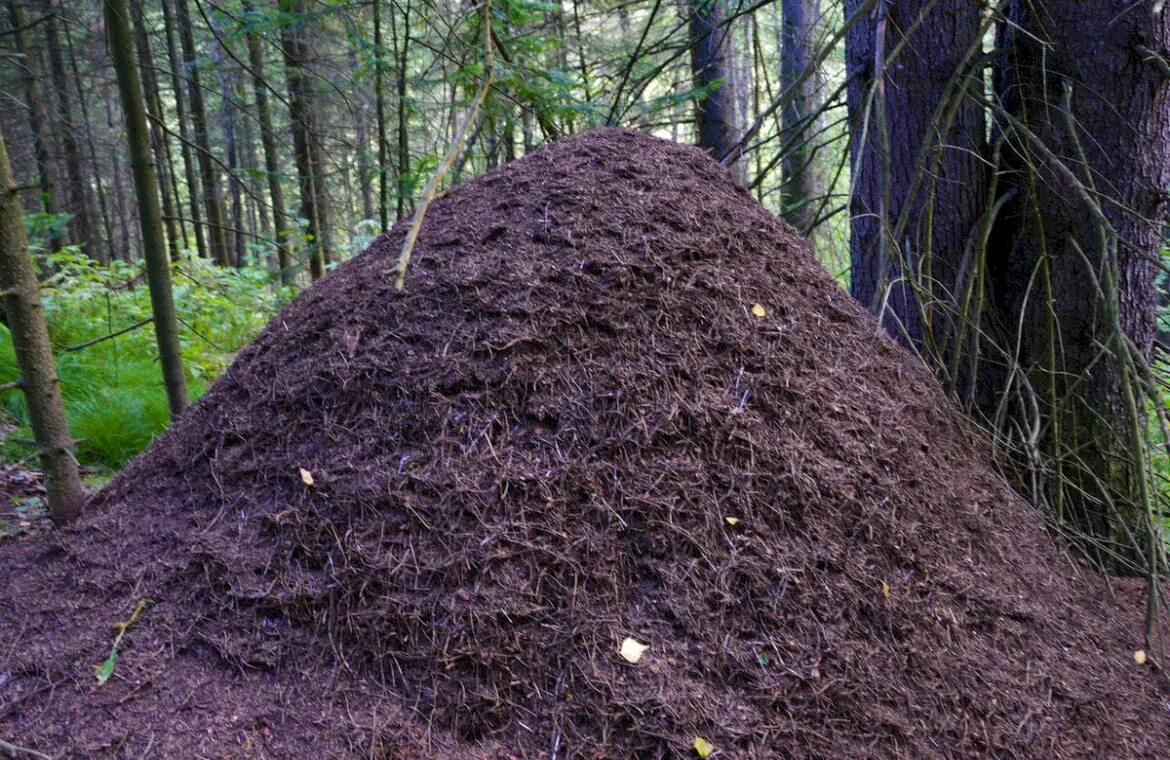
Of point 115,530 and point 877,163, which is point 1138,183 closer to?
point 877,163

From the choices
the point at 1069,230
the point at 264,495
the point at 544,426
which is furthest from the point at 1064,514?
the point at 264,495

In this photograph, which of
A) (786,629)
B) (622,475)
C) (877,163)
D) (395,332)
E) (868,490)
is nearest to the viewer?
(786,629)

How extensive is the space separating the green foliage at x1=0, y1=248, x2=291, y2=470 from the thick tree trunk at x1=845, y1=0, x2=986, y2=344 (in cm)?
380

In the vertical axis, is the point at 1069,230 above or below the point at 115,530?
above

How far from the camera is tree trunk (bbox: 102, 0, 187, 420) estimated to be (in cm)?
332

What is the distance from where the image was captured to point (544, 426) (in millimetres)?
2334

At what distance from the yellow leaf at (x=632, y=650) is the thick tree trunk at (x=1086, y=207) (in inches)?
78.2

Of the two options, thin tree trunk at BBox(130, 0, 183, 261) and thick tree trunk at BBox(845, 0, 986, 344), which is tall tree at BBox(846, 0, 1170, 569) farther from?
thin tree trunk at BBox(130, 0, 183, 261)

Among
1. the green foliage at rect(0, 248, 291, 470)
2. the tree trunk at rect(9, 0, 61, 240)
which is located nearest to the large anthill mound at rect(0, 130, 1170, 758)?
the green foliage at rect(0, 248, 291, 470)

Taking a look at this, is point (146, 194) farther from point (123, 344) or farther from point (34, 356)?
point (123, 344)

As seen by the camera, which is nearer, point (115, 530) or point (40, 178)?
point (115, 530)

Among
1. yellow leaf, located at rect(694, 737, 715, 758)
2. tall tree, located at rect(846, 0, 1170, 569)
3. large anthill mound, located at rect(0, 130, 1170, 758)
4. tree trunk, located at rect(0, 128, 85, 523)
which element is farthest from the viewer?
tall tree, located at rect(846, 0, 1170, 569)

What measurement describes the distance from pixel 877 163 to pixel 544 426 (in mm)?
2208

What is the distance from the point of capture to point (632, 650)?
6.52ft
